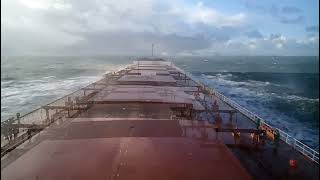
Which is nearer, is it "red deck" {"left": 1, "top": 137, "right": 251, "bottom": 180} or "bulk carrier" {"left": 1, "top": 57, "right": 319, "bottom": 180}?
"red deck" {"left": 1, "top": 137, "right": 251, "bottom": 180}

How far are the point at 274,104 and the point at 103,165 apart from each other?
38.0 m

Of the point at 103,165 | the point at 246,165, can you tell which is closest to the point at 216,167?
the point at 246,165

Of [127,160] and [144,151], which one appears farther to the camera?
[144,151]

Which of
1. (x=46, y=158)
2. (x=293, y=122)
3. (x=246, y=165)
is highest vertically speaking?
(x=46, y=158)

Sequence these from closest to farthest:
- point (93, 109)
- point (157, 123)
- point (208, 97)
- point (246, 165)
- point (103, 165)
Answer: point (103, 165) < point (246, 165) < point (157, 123) < point (93, 109) < point (208, 97)

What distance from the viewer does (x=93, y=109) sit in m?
21.2

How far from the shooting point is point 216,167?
11008 mm

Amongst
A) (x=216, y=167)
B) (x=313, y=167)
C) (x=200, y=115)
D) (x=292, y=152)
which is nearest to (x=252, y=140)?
(x=292, y=152)

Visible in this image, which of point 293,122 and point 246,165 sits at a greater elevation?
point 246,165

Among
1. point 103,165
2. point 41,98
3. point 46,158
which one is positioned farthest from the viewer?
point 41,98

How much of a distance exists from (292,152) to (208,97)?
16.7 m

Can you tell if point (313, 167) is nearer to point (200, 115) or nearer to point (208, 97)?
point (200, 115)

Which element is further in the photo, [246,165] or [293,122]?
[293,122]

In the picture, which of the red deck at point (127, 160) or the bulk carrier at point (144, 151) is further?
the bulk carrier at point (144, 151)
